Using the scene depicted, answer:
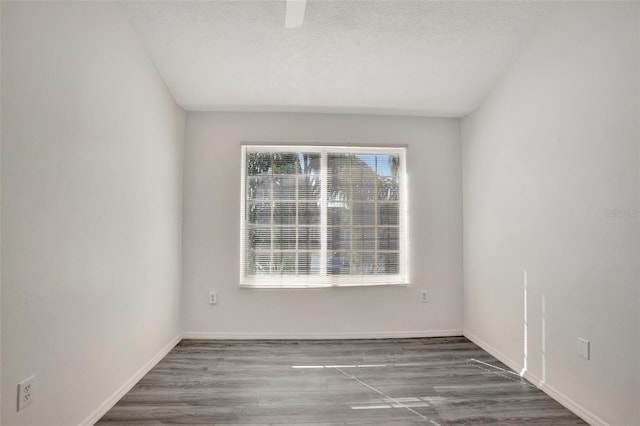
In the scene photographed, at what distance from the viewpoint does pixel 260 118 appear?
3.34m

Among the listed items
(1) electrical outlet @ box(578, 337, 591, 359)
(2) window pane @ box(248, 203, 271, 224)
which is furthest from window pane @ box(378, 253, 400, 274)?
(1) electrical outlet @ box(578, 337, 591, 359)

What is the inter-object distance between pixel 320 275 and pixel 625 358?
90.3 inches

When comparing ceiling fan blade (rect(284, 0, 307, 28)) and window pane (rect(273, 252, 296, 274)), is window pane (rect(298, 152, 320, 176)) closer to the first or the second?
window pane (rect(273, 252, 296, 274))

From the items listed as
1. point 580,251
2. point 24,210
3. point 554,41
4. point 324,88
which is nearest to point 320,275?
point 324,88

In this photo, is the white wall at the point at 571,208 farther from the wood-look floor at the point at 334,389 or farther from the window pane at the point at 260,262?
the window pane at the point at 260,262

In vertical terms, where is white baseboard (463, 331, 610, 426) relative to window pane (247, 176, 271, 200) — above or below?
below

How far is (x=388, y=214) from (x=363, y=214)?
0.27 metres

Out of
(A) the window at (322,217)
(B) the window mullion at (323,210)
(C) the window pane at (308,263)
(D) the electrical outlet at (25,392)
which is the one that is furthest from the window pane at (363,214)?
(D) the electrical outlet at (25,392)

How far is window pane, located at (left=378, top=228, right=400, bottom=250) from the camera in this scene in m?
3.39

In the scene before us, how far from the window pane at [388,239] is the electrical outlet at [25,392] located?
276 centimetres

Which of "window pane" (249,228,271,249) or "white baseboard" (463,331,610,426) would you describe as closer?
"white baseboard" (463,331,610,426)

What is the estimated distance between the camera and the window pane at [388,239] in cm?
339

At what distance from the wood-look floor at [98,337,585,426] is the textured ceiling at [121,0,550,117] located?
236 centimetres

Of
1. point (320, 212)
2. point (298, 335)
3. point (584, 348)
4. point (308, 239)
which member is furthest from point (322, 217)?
point (584, 348)
